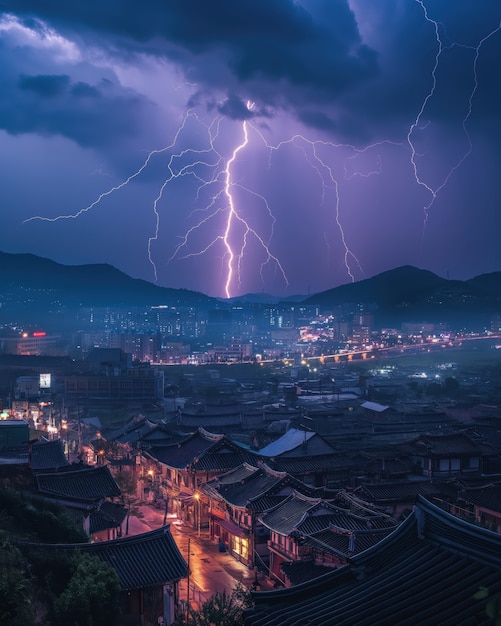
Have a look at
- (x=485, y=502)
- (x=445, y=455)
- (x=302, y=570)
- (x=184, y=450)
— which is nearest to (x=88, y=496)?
(x=302, y=570)

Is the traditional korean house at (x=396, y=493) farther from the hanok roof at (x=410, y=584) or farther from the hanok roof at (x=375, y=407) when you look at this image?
the hanok roof at (x=375, y=407)

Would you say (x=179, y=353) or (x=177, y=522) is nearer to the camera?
(x=177, y=522)

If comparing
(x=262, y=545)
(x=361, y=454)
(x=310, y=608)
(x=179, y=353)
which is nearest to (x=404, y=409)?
(x=361, y=454)

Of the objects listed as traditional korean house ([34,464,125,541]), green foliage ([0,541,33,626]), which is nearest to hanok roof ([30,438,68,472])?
traditional korean house ([34,464,125,541])

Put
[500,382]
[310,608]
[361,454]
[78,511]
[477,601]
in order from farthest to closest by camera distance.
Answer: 1. [500,382]
2. [361,454]
3. [78,511]
4. [310,608]
5. [477,601]

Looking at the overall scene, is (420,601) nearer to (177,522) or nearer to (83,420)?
(177,522)

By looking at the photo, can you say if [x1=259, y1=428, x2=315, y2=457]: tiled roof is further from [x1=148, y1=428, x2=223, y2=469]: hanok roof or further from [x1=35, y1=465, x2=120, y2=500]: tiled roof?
[x1=35, y1=465, x2=120, y2=500]: tiled roof

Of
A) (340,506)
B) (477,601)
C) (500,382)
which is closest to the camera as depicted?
(477,601)
